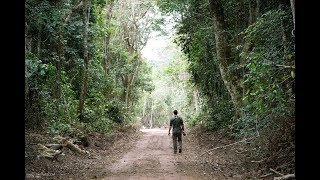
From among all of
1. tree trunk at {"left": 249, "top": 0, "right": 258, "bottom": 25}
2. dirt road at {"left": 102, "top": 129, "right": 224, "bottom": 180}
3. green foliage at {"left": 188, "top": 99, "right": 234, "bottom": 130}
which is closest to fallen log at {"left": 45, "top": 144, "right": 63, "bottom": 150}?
dirt road at {"left": 102, "top": 129, "right": 224, "bottom": 180}

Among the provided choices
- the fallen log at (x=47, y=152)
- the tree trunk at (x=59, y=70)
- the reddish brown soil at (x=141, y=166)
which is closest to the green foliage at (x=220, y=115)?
the reddish brown soil at (x=141, y=166)

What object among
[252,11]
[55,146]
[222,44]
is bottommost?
[55,146]

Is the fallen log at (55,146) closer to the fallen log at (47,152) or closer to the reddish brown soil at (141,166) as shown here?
the reddish brown soil at (141,166)

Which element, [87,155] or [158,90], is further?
[158,90]

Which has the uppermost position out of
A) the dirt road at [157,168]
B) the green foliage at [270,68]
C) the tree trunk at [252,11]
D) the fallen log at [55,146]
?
the tree trunk at [252,11]

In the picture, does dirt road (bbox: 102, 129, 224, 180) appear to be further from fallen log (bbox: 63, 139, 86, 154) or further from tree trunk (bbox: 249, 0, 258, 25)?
tree trunk (bbox: 249, 0, 258, 25)

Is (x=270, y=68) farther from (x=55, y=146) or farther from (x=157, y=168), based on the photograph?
(x=55, y=146)

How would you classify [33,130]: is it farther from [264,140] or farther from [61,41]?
[264,140]

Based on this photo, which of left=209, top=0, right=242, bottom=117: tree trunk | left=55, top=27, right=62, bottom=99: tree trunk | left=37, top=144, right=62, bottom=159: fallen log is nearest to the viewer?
left=37, top=144, right=62, bottom=159: fallen log

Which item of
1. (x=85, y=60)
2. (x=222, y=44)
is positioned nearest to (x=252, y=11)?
(x=222, y=44)

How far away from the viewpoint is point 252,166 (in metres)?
11.4

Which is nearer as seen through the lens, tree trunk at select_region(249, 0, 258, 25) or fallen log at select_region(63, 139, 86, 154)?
fallen log at select_region(63, 139, 86, 154)
